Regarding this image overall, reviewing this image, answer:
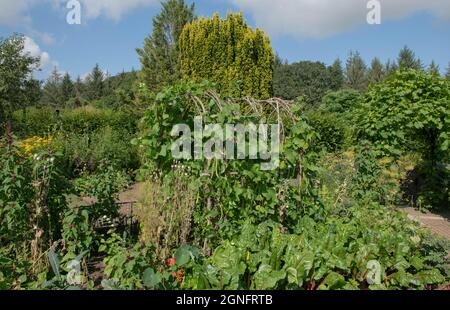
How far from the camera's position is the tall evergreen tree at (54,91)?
121 feet

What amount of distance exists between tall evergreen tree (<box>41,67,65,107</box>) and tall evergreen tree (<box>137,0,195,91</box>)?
23.7 m

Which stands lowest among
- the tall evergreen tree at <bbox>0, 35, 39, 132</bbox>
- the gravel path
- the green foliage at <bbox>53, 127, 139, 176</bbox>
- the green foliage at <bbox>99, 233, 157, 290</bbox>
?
the gravel path

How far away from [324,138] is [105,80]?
1288 inches

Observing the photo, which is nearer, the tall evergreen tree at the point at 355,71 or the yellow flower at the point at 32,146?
the yellow flower at the point at 32,146

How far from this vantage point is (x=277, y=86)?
43594mm

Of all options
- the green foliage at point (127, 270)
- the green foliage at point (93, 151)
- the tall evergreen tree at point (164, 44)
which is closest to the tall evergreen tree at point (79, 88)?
the tall evergreen tree at point (164, 44)

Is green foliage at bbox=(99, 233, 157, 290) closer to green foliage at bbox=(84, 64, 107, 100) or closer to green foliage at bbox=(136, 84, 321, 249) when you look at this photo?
green foliage at bbox=(136, 84, 321, 249)

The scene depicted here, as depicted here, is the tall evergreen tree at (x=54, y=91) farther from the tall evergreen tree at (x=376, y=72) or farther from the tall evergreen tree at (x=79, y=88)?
the tall evergreen tree at (x=376, y=72)

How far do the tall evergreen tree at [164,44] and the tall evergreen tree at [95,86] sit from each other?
2275 cm

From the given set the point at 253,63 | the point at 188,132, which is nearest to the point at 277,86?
the point at 253,63

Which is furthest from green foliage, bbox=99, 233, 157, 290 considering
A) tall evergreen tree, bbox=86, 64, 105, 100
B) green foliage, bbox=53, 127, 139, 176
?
tall evergreen tree, bbox=86, 64, 105, 100

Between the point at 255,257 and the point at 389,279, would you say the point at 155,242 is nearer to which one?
the point at 255,257

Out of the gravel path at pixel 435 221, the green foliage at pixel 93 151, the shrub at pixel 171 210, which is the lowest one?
the gravel path at pixel 435 221

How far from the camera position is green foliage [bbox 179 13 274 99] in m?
11.7
